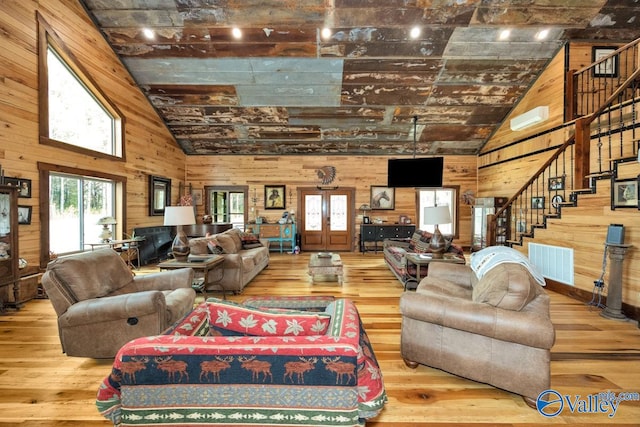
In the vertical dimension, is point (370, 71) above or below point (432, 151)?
above

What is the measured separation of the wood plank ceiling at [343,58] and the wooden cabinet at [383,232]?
2.49 metres

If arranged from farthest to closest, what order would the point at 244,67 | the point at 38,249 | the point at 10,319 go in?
the point at 244,67 → the point at 38,249 → the point at 10,319

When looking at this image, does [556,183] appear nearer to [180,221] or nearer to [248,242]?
[248,242]

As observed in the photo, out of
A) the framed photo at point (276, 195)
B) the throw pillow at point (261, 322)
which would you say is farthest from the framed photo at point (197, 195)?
the throw pillow at point (261, 322)

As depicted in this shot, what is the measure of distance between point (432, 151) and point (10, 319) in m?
9.14

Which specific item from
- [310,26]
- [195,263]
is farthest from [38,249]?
[310,26]

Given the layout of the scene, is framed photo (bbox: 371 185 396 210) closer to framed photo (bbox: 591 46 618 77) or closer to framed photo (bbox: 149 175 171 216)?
framed photo (bbox: 591 46 618 77)

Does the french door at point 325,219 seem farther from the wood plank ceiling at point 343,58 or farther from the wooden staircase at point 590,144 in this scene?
the wooden staircase at point 590,144

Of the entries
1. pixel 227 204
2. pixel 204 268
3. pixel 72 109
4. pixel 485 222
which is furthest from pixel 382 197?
pixel 72 109

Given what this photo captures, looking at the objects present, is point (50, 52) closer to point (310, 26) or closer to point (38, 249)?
point (38, 249)

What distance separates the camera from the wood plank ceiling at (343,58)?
4.77m

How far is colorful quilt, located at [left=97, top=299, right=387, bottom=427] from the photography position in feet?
4.27

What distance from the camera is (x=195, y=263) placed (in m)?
3.93

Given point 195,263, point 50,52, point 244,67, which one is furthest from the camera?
point 244,67
